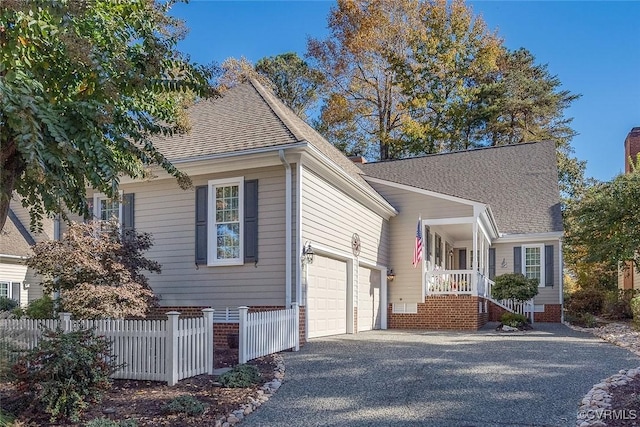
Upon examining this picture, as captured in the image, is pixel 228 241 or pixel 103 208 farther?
pixel 103 208

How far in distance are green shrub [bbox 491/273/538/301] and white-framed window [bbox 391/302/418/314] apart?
3.06 meters

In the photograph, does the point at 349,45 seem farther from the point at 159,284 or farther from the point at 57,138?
the point at 57,138

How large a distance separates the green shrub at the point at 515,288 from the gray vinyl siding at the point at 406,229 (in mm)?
2956

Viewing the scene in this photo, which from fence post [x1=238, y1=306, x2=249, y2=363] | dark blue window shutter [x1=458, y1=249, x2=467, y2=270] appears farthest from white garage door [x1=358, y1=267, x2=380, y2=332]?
dark blue window shutter [x1=458, y1=249, x2=467, y2=270]

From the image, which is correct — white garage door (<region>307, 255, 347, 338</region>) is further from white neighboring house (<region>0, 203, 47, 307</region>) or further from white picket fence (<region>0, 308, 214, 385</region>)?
white neighboring house (<region>0, 203, 47, 307</region>)

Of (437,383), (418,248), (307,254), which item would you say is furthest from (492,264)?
(437,383)

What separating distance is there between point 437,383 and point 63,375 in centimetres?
470

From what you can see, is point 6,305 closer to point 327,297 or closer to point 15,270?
point 15,270

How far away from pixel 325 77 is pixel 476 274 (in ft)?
61.6

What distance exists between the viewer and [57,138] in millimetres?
5414

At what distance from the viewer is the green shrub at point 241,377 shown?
7227mm

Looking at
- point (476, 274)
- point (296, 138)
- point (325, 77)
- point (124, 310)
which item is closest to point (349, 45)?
point (325, 77)

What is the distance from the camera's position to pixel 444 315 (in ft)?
53.1

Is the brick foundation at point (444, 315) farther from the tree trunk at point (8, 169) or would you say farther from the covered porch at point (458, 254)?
the tree trunk at point (8, 169)
